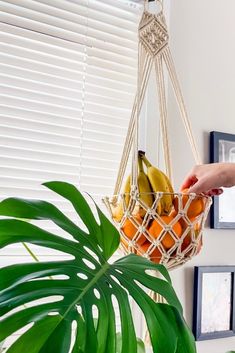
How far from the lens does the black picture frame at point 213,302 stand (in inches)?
53.3

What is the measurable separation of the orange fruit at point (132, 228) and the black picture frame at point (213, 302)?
1.54 ft

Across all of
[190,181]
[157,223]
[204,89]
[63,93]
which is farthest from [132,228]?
[204,89]

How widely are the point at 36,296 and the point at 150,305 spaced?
154 mm

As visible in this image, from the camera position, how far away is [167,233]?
0.92 metres

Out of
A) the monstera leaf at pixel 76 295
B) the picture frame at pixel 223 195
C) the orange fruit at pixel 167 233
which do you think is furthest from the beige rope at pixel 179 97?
the monstera leaf at pixel 76 295

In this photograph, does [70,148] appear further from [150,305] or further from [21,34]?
[150,305]

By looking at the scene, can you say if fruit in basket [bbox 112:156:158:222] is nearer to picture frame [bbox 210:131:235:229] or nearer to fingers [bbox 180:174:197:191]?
fingers [bbox 180:174:197:191]

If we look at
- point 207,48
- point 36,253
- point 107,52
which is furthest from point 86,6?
point 36,253

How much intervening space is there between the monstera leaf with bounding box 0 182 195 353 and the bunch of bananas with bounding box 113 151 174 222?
11.1 inches

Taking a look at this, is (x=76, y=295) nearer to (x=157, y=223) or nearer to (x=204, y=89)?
(x=157, y=223)

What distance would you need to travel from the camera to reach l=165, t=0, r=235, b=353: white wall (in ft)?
4.55

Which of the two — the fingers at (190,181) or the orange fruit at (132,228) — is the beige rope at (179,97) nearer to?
the fingers at (190,181)

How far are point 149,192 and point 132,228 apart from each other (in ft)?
0.28

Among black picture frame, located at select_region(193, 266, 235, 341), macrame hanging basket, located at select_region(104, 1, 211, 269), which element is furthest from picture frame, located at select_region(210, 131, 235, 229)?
macrame hanging basket, located at select_region(104, 1, 211, 269)
